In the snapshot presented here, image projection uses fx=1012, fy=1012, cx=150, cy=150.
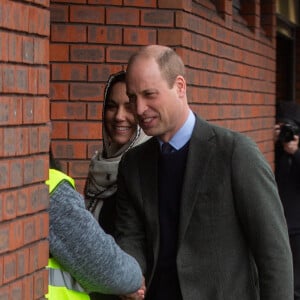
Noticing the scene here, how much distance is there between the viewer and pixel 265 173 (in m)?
3.56

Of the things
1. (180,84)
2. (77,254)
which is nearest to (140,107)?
(180,84)

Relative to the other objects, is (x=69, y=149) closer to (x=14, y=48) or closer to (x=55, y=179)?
(x=55, y=179)

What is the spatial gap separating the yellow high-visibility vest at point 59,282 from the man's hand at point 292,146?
12.6 ft

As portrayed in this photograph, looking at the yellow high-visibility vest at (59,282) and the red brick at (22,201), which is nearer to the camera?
the red brick at (22,201)

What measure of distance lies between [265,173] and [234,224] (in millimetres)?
210

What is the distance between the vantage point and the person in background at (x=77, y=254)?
2.99 meters

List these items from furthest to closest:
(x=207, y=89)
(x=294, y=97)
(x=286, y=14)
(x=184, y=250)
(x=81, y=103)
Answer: (x=294, y=97), (x=286, y=14), (x=207, y=89), (x=81, y=103), (x=184, y=250)

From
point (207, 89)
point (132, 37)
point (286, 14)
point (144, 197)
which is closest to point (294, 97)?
point (286, 14)

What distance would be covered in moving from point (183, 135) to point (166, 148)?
0.08 meters

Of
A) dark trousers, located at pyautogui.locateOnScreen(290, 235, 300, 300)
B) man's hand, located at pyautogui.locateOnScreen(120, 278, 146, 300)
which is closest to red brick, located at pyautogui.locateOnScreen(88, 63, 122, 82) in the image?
dark trousers, located at pyautogui.locateOnScreen(290, 235, 300, 300)

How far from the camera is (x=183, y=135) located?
3.65 metres

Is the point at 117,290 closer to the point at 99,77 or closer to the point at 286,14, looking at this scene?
the point at 99,77

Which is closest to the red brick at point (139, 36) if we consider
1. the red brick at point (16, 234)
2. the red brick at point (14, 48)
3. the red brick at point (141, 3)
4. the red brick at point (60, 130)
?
the red brick at point (141, 3)

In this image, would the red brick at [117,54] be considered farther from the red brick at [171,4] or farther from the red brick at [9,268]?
the red brick at [9,268]
